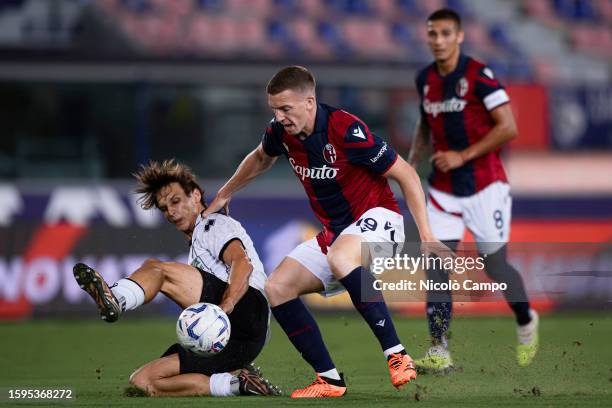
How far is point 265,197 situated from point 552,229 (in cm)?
316

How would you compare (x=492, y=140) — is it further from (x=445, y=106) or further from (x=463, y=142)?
(x=445, y=106)

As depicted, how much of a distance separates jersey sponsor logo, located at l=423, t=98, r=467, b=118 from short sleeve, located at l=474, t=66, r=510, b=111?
13cm

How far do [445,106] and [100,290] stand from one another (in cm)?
311

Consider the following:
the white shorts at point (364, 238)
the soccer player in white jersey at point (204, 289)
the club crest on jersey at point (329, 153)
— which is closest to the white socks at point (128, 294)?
the soccer player in white jersey at point (204, 289)

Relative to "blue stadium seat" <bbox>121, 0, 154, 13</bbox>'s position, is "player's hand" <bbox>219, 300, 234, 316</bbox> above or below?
below

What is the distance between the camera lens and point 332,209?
652cm

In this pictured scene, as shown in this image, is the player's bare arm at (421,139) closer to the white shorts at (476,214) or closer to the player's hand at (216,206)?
the white shorts at (476,214)

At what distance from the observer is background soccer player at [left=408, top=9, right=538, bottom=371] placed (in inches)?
308

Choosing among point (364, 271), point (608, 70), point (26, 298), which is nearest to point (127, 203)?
point (26, 298)

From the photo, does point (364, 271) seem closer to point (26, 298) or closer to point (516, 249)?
point (516, 249)

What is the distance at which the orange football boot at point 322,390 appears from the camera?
20.5 feet

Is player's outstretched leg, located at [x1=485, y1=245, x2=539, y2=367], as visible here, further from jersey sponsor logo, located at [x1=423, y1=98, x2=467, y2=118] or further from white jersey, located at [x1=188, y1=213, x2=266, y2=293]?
white jersey, located at [x1=188, y1=213, x2=266, y2=293]

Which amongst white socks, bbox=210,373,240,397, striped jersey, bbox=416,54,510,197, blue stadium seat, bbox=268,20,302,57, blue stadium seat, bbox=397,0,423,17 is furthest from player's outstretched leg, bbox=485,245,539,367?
blue stadium seat, bbox=397,0,423,17

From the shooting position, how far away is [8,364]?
8.43m
